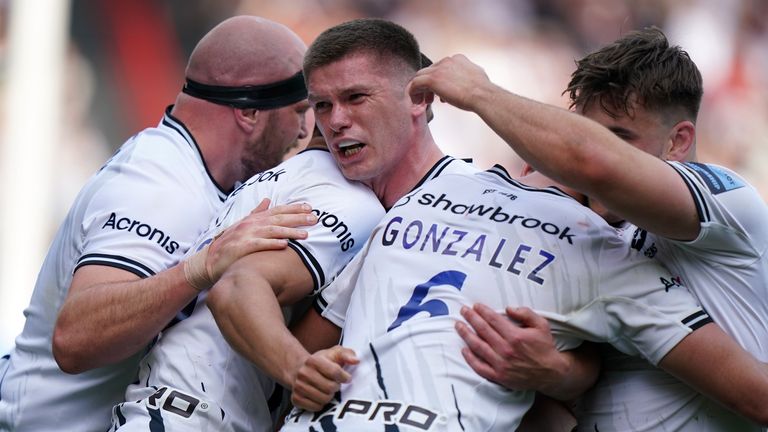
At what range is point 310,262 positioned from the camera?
12.4 ft

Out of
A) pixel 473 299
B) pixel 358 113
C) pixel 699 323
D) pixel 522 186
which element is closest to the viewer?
pixel 699 323

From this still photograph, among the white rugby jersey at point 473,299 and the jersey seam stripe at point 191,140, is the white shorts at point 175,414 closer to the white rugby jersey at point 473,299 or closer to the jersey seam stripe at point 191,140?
the white rugby jersey at point 473,299

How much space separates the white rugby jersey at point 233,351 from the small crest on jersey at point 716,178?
1.18 meters

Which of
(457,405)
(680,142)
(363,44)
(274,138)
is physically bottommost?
(457,405)

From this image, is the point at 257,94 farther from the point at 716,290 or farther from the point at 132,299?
the point at 716,290

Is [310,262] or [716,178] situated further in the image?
[310,262]

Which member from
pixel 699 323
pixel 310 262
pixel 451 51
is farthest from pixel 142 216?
pixel 451 51

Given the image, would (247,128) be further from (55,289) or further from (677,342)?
(677,342)

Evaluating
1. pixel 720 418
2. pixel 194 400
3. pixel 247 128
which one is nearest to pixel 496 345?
pixel 720 418

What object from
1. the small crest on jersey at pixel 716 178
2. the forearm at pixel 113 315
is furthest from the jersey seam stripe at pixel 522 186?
the forearm at pixel 113 315

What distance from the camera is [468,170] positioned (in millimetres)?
4070

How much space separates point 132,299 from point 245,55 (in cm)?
142

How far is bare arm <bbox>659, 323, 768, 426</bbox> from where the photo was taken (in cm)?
322

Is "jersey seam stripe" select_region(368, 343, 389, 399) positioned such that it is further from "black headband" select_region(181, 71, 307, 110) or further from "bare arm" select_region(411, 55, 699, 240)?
"black headband" select_region(181, 71, 307, 110)
